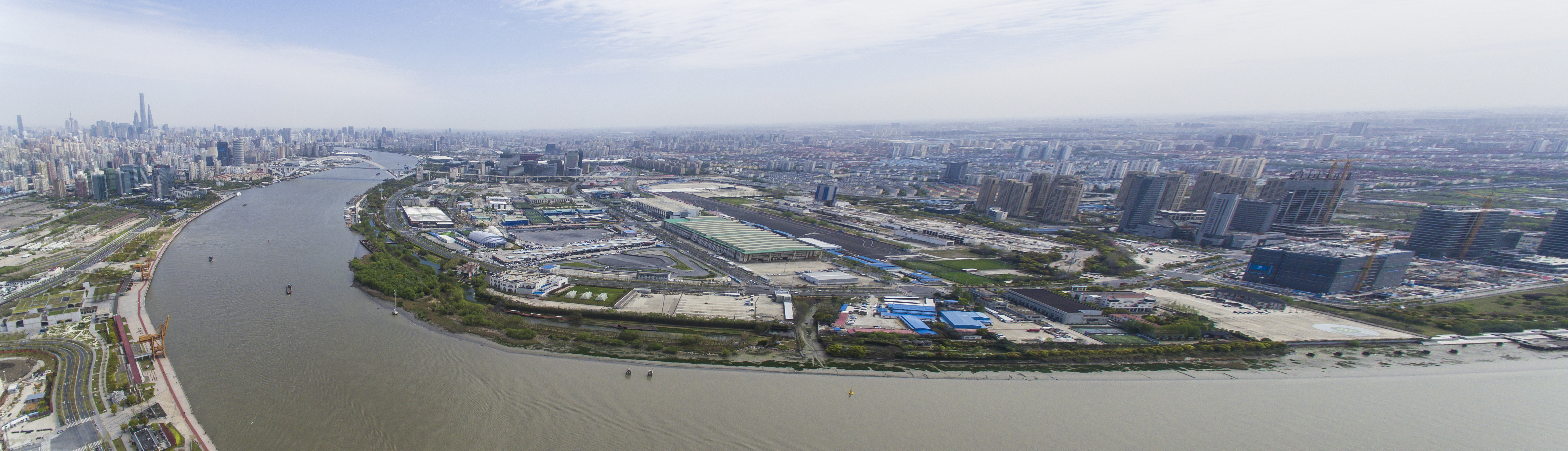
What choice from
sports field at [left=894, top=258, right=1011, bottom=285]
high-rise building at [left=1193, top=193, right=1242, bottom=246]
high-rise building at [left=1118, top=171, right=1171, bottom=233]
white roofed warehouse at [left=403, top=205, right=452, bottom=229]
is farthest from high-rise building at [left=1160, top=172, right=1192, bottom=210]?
white roofed warehouse at [left=403, top=205, right=452, bottom=229]

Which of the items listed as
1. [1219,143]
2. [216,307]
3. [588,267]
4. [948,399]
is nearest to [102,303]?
[216,307]

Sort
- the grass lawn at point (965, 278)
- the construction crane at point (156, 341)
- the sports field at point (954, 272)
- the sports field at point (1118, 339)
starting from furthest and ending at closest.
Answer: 1. the sports field at point (954, 272)
2. the grass lawn at point (965, 278)
3. the sports field at point (1118, 339)
4. the construction crane at point (156, 341)

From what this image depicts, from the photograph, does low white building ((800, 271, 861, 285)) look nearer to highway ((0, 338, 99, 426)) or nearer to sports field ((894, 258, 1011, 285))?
sports field ((894, 258, 1011, 285))

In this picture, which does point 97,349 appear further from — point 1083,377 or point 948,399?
point 1083,377

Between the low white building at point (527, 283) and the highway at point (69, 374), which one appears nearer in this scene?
the highway at point (69, 374)

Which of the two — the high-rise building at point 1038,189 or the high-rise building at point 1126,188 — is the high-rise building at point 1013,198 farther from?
the high-rise building at point 1126,188

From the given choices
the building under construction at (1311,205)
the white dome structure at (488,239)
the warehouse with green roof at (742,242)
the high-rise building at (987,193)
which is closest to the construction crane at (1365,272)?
the building under construction at (1311,205)

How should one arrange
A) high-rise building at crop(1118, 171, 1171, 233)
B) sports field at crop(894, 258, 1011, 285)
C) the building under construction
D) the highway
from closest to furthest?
the highway
sports field at crop(894, 258, 1011, 285)
the building under construction
high-rise building at crop(1118, 171, 1171, 233)
